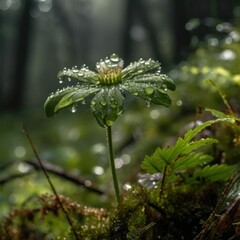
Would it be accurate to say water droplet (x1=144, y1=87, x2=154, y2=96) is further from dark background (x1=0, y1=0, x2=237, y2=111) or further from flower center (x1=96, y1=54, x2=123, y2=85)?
dark background (x1=0, y1=0, x2=237, y2=111)

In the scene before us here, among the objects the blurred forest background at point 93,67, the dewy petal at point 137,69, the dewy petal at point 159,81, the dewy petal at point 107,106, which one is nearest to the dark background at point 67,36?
the blurred forest background at point 93,67

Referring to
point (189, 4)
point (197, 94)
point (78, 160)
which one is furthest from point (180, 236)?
point (189, 4)

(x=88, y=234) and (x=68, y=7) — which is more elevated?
(x=68, y=7)

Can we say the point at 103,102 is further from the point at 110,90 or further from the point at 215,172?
the point at 215,172

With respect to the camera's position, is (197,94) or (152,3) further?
(152,3)

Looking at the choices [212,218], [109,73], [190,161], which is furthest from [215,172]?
[109,73]

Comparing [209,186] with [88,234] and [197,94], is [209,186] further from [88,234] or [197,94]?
[197,94]

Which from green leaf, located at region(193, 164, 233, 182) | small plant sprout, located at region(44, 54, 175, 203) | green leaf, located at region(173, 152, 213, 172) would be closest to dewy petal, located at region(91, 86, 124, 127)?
small plant sprout, located at region(44, 54, 175, 203)
